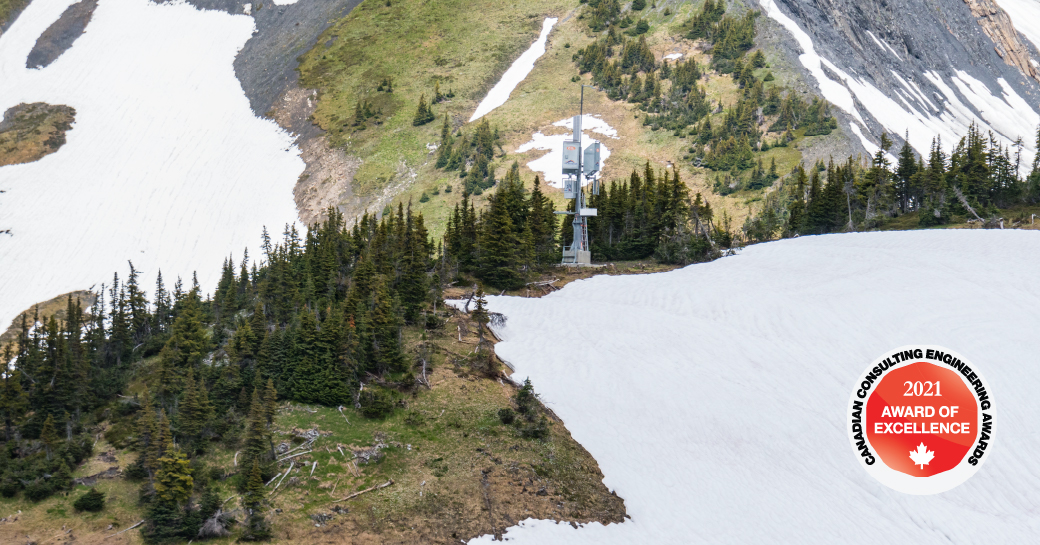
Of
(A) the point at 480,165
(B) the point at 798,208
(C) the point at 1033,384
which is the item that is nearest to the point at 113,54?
(A) the point at 480,165

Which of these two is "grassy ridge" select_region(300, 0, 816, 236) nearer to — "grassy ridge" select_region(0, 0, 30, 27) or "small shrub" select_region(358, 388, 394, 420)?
"small shrub" select_region(358, 388, 394, 420)

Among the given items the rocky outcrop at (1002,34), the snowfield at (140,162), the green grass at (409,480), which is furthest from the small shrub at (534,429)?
the rocky outcrop at (1002,34)

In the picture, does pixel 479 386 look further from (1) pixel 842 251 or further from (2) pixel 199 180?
(2) pixel 199 180

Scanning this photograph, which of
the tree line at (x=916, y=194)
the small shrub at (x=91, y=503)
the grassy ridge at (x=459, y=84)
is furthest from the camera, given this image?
the grassy ridge at (x=459, y=84)

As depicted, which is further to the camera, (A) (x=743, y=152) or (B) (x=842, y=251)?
(A) (x=743, y=152)

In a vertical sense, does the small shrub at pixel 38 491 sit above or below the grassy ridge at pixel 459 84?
below

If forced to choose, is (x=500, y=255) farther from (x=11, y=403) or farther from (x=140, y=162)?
(x=140, y=162)

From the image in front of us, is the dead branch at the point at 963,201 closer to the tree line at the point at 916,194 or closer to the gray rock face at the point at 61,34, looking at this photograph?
the tree line at the point at 916,194
